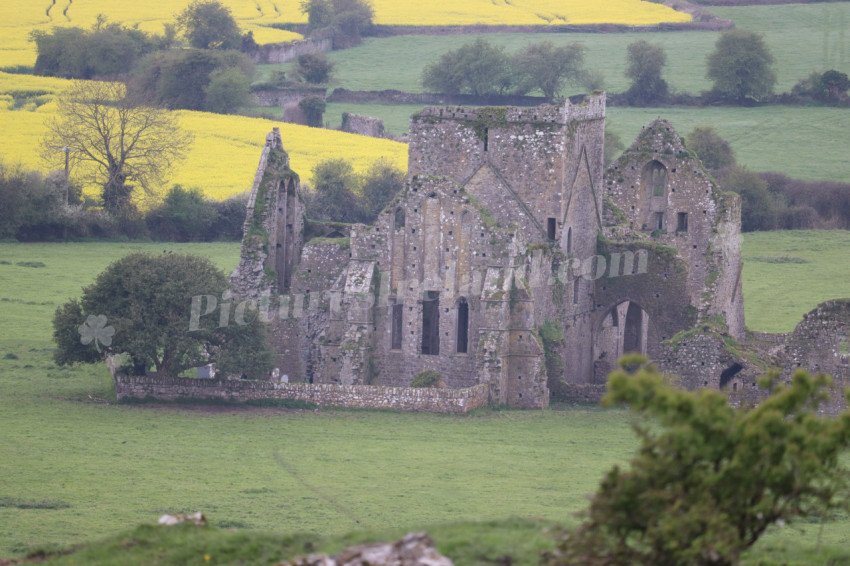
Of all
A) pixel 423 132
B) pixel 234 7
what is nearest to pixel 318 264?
pixel 423 132

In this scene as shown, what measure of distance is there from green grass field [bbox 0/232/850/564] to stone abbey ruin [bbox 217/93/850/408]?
10.4 ft

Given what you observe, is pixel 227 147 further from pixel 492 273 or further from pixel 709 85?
pixel 492 273

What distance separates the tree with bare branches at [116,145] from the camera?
249 feet

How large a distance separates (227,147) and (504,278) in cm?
4483

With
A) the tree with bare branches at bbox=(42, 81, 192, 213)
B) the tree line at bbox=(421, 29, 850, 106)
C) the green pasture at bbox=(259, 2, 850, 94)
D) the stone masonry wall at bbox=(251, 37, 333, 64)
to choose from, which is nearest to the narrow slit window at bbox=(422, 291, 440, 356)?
the tree with bare branches at bbox=(42, 81, 192, 213)

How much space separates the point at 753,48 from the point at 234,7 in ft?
167

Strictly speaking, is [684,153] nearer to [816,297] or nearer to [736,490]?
[816,297]

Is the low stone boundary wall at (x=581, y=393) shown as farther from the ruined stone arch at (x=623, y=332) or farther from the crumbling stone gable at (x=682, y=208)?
the crumbling stone gable at (x=682, y=208)

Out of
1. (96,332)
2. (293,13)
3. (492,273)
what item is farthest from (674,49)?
(96,332)

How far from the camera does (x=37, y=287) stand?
201 feet

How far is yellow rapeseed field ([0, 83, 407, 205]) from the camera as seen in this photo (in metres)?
79.9

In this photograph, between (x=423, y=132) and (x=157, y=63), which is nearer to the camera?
(x=423, y=132)

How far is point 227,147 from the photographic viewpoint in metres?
88.1

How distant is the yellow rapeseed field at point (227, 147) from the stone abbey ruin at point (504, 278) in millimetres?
28739
